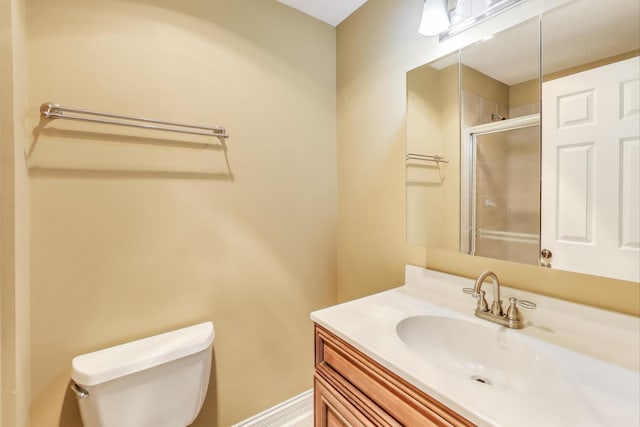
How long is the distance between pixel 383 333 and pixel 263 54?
1436mm

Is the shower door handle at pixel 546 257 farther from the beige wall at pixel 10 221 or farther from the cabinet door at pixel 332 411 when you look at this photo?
the beige wall at pixel 10 221

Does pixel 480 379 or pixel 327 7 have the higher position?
pixel 327 7

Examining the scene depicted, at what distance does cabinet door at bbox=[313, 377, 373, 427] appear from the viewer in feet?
2.78

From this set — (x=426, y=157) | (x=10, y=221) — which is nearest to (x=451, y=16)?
(x=426, y=157)

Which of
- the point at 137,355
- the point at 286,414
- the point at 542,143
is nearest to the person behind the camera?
the point at 542,143

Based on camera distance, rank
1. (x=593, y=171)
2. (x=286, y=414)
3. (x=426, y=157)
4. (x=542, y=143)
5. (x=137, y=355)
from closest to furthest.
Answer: (x=593, y=171)
(x=542, y=143)
(x=137, y=355)
(x=426, y=157)
(x=286, y=414)

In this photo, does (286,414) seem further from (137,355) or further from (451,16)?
(451,16)

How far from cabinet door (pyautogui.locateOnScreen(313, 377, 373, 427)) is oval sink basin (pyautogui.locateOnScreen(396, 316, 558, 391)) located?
27cm

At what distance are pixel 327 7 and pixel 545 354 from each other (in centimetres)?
181

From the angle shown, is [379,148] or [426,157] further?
[379,148]

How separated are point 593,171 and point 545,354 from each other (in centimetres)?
51

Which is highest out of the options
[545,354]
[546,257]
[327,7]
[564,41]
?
[327,7]

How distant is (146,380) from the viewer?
104cm

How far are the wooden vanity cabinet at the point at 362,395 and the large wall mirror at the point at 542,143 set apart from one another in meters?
0.57
